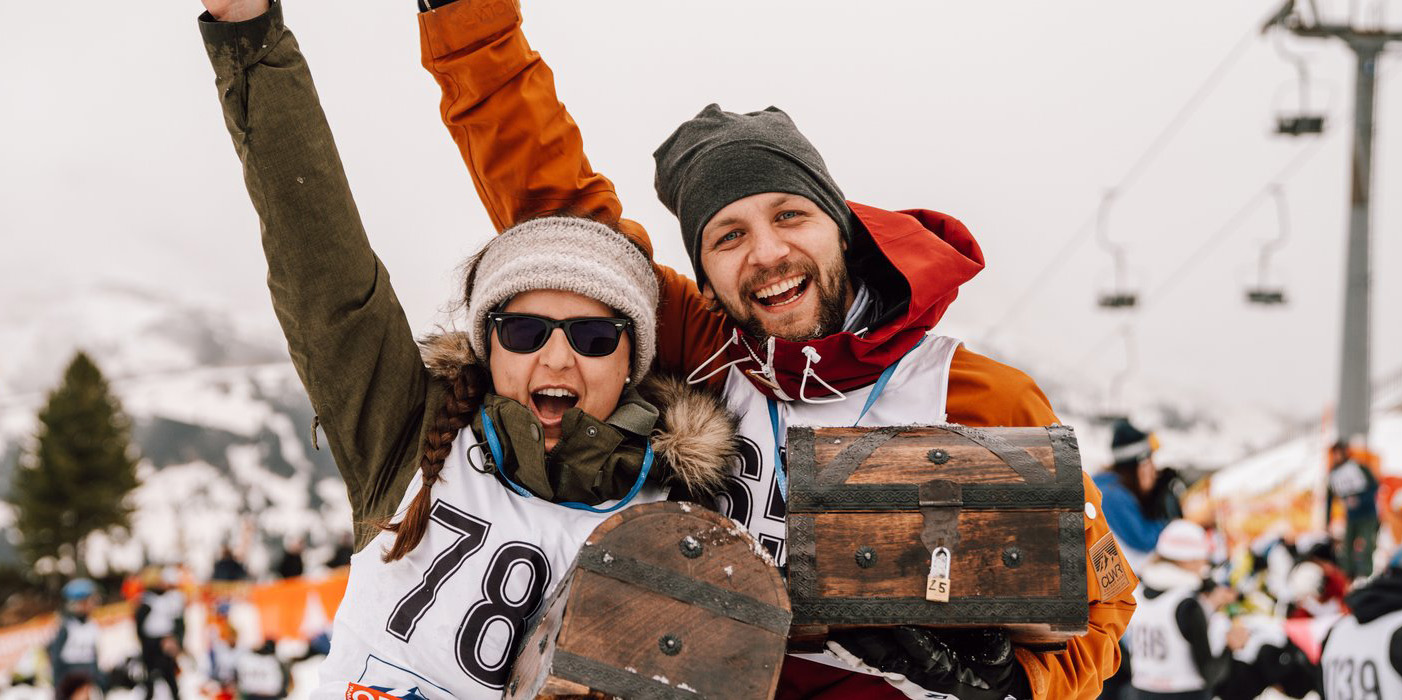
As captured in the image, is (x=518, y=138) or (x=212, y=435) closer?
(x=518, y=138)

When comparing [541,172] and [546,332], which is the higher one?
[541,172]

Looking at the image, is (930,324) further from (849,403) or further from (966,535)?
(966,535)

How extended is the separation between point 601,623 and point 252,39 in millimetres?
1322

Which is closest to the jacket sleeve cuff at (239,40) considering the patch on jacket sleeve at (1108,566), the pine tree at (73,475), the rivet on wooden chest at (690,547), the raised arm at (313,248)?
the raised arm at (313,248)

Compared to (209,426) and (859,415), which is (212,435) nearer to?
(209,426)

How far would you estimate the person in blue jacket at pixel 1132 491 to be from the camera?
21.0 feet

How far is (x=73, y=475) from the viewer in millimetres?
55188

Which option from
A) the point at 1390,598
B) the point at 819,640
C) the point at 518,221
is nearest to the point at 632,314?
the point at 518,221

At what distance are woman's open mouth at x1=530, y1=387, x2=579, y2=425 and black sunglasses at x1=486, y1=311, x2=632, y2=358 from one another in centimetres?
9

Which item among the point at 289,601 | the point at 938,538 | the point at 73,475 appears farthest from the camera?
the point at 73,475

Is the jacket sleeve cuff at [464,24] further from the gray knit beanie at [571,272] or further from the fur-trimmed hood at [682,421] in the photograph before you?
the fur-trimmed hood at [682,421]

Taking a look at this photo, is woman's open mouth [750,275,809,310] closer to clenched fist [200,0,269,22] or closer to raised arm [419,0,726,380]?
raised arm [419,0,726,380]

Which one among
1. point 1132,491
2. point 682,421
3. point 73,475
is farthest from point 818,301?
point 73,475

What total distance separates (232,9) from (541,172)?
851 millimetres
